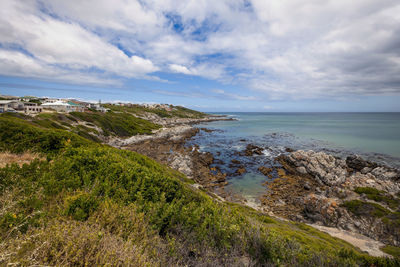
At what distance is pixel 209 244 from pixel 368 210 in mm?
16315

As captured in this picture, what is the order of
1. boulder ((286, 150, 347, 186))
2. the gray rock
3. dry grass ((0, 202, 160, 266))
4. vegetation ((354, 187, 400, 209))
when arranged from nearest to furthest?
1. dry grass ((0, 202, 160, 266))
2. vegetation ((354, 187, 400, 209))
3. boulder ((286, 150, 347, 186))
4. the gray rock

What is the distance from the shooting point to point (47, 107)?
6144 cm

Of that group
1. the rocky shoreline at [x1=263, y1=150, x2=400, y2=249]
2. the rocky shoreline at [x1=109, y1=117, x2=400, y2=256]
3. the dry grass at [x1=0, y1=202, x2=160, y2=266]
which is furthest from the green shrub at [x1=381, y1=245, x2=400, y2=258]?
the dry grass at [x1=0, y1=202, x2=160, y2=266]

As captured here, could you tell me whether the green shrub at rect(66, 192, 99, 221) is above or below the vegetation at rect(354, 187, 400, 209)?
above

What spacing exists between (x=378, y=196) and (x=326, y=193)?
3.75 metres

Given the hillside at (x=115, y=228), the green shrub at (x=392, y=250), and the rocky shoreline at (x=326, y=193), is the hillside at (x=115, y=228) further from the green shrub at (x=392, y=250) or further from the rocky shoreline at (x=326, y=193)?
the rocky shoreline at (x=326, y=193)

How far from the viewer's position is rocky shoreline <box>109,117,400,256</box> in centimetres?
1238

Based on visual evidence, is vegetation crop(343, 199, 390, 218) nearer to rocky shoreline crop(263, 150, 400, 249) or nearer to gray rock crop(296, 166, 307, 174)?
rocky shoreline crop(263, 150, 400, 249)

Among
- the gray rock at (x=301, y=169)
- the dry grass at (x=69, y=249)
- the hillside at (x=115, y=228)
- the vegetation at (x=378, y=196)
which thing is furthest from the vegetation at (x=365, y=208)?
the dry grass at (x=69, y=249)

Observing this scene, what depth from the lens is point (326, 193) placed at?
1728 centimetres

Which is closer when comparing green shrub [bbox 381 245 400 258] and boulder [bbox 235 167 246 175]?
green shrub [bbox 381 245 400 258]

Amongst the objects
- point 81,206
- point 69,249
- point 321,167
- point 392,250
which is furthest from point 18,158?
point 321,167

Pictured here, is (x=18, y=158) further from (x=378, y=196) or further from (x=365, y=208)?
(x=378, y=196)

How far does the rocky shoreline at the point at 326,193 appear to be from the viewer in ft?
40.6
